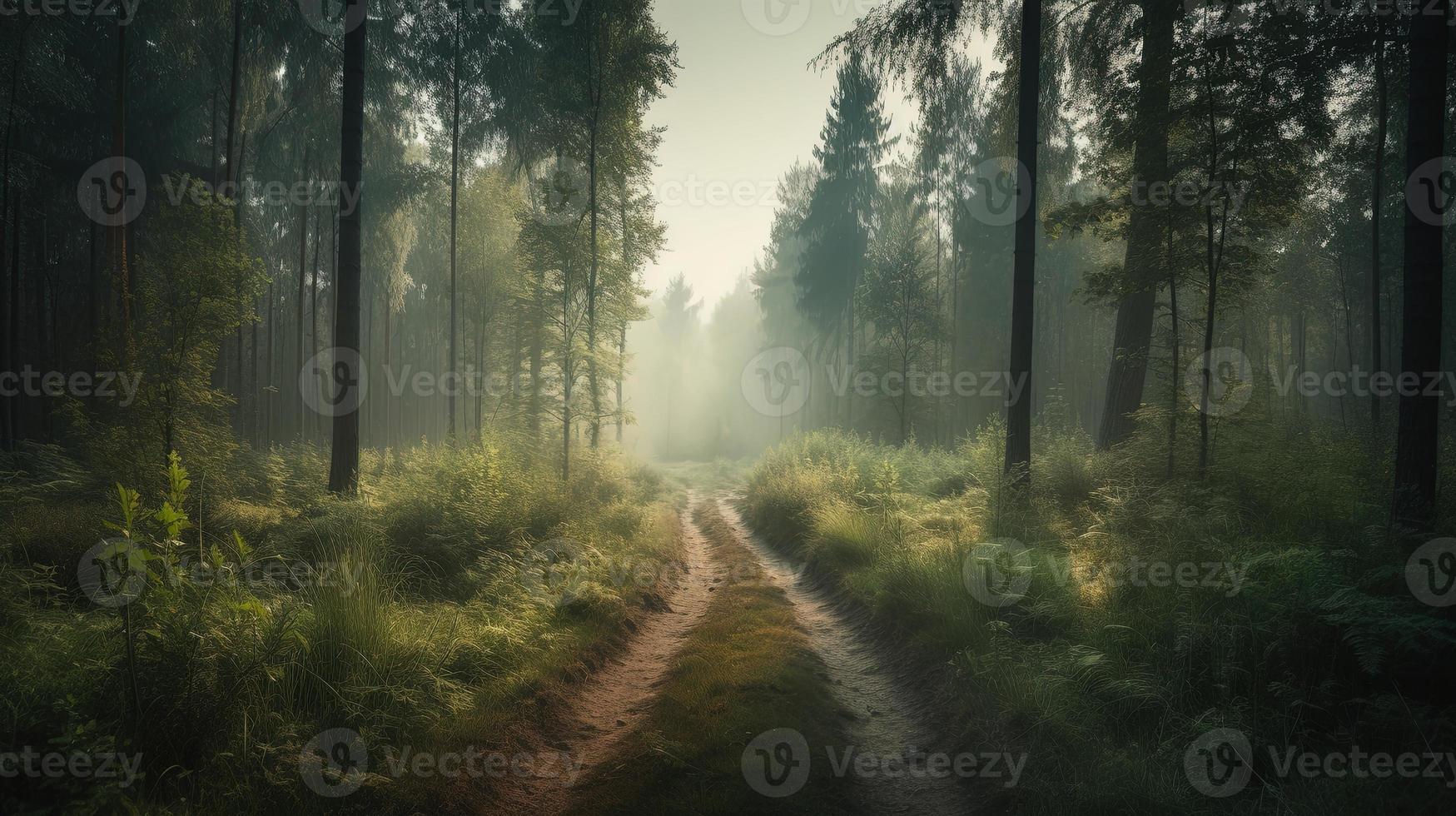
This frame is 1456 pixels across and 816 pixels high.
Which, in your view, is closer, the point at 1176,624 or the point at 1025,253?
the point at 1176,624

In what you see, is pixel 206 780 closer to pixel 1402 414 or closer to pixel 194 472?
pixel 194 472

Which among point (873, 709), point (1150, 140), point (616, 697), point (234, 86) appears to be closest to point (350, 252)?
point (234, 86)

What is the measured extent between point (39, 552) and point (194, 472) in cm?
208

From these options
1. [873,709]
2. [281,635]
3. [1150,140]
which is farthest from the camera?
[1150,140]

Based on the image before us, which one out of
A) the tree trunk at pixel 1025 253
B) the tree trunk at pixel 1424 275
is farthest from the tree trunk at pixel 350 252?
the tree trunk at pixel 1424 275

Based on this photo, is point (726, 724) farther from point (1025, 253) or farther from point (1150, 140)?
point (1150, 140)

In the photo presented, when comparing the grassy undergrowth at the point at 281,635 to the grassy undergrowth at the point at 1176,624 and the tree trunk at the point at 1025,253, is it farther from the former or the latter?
the tree trunk at the point at 1025,253

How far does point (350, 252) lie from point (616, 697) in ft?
31.0

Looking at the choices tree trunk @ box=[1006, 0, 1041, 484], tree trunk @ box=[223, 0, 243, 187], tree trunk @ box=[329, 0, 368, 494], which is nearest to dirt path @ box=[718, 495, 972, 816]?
tree trunk @ box=[1006, 0, 1041, 484]

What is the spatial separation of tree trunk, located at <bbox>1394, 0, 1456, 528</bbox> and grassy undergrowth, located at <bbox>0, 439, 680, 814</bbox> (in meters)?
9.35

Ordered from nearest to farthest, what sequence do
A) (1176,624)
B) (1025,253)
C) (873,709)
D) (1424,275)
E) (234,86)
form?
(1176,624) < (873,709) < (1424,275) < (1025,253) < (234,86)

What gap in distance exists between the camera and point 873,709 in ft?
17.6

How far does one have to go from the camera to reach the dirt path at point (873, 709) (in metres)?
4.00

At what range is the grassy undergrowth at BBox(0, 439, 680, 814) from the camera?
3.16 m
